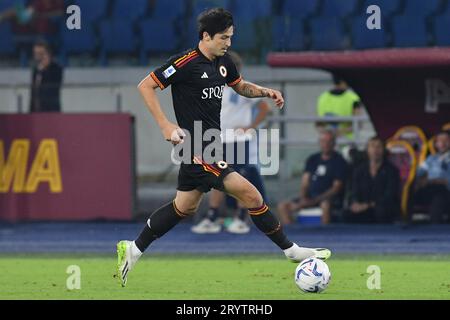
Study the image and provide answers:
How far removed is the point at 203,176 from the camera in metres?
9.18

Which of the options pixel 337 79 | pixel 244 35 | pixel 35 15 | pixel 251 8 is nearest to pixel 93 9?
pixel 35 15

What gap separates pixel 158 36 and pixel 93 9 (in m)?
1.19

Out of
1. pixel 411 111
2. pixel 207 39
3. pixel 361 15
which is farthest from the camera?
pixel 361 15

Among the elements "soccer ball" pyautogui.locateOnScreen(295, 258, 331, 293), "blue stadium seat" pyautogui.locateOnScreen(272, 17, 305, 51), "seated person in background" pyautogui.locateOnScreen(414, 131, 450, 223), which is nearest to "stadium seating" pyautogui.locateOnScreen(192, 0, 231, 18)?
"blue stadium seat" pyautogui.locateOnScreen(272, 17, 305, 51)

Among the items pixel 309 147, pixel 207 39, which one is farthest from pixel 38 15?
pixel 207 39

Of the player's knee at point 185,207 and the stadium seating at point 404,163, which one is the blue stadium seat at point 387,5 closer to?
the stadium seating at point 404,163

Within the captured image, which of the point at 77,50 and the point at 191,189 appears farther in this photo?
the point at 77,50

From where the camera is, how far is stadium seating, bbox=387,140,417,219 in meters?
15.1

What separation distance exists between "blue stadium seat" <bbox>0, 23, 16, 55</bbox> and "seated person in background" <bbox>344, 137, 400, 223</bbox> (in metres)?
7.76

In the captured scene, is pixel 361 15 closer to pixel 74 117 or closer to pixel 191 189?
pixel 74 117

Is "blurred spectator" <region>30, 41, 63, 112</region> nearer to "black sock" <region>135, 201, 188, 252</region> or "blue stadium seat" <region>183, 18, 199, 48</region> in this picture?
"blue stadium seat" <region>183, 18, 199, 48</region>

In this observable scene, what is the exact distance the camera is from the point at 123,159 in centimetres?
1609

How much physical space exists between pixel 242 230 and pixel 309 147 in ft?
5.66

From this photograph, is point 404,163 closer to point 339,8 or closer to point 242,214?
point 242,214
